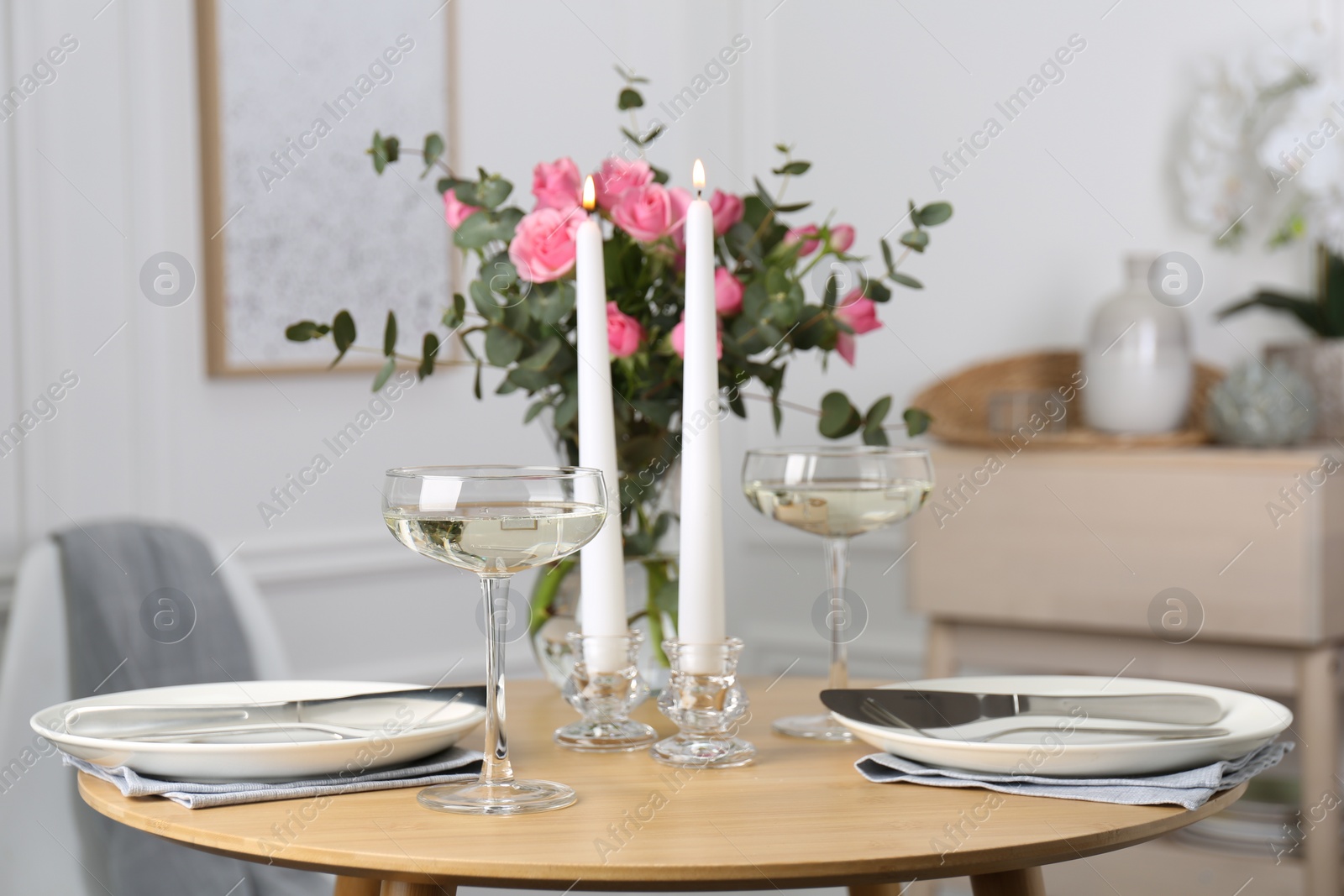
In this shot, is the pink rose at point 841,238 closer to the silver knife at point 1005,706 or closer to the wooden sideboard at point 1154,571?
the silver knife at point 1005,706

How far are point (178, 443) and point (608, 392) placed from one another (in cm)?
148

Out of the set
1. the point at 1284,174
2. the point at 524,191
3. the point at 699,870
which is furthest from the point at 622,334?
the point at 1284,174

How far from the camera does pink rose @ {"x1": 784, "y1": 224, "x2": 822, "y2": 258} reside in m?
1.27

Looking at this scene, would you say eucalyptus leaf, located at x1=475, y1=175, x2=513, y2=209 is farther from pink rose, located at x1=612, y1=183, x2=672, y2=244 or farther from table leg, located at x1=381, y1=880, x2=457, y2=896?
table leg, located at x1=381, y1=880, x2=457, y2=896

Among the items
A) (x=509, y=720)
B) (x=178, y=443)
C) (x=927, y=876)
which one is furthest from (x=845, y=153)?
(x=927, y=876)

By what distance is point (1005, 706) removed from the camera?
41.3 inches

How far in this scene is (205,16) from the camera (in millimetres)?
2285

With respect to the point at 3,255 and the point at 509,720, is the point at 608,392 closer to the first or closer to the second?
the point at 509,720

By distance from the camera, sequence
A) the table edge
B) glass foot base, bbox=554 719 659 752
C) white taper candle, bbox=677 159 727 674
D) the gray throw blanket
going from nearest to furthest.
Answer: the table edge, white taper candle, bbox=677 159 727 674, glass foot base, bbox=554 719 659 752, the gray throw blanket

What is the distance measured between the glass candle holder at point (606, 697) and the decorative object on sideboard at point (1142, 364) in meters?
1.58

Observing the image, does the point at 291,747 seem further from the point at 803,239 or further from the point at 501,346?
the point at 803,239

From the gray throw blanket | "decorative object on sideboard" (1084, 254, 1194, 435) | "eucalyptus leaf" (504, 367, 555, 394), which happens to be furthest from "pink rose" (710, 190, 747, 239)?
"decorative object on sideboard" (1084, 254, 1194, 435)

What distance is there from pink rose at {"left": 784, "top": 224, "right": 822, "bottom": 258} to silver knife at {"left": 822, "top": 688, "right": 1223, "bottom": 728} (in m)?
0.42

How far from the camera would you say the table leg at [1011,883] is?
3.54 feet
